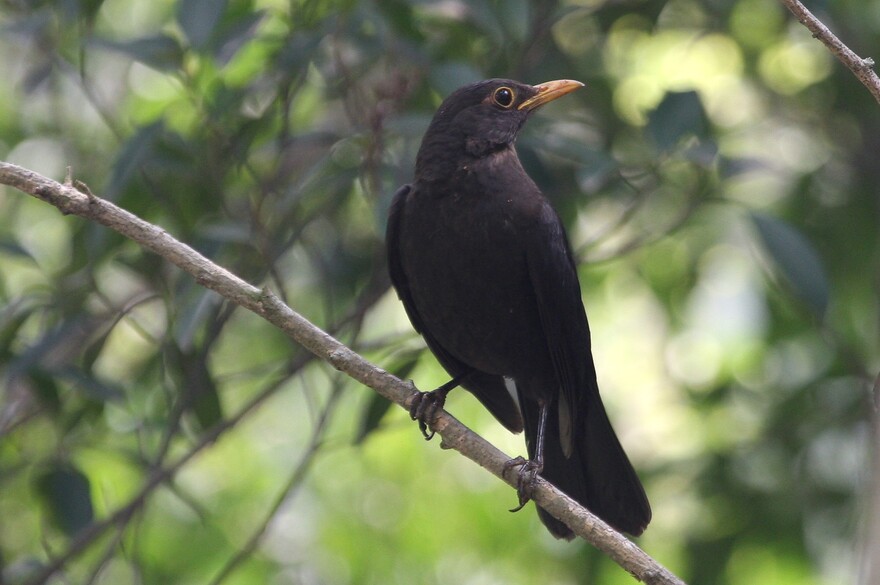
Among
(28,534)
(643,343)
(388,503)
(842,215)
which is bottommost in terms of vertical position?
(28,534)

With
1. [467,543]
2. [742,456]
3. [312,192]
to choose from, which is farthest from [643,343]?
[312,192]

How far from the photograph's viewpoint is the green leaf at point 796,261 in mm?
4289

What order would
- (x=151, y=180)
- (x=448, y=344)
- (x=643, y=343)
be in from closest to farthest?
1. (x=448, y=344)
2. (x=151, y=180)
3. (x=643, y=343)

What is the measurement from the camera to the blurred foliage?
4.55 metres

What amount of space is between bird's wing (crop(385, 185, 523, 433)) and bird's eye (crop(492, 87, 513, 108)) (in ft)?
1.69

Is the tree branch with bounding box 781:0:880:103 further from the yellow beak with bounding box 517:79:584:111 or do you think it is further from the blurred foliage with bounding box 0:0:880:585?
the yellow beak with bounding box 517:79:584:111

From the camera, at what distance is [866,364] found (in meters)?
5.56

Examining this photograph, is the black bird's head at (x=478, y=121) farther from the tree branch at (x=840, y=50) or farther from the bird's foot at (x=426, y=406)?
the tree branch at (x=840, y=50)

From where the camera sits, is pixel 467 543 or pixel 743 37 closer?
pixel 743 37

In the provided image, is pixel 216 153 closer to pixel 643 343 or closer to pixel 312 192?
pixel 312 192

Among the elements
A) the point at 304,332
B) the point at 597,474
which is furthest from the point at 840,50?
the point at 597,474

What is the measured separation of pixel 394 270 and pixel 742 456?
2052 millimetres

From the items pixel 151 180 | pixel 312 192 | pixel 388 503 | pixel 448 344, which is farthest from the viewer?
pixel 388 503

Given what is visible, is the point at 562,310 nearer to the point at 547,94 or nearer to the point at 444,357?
the point at 444,357
